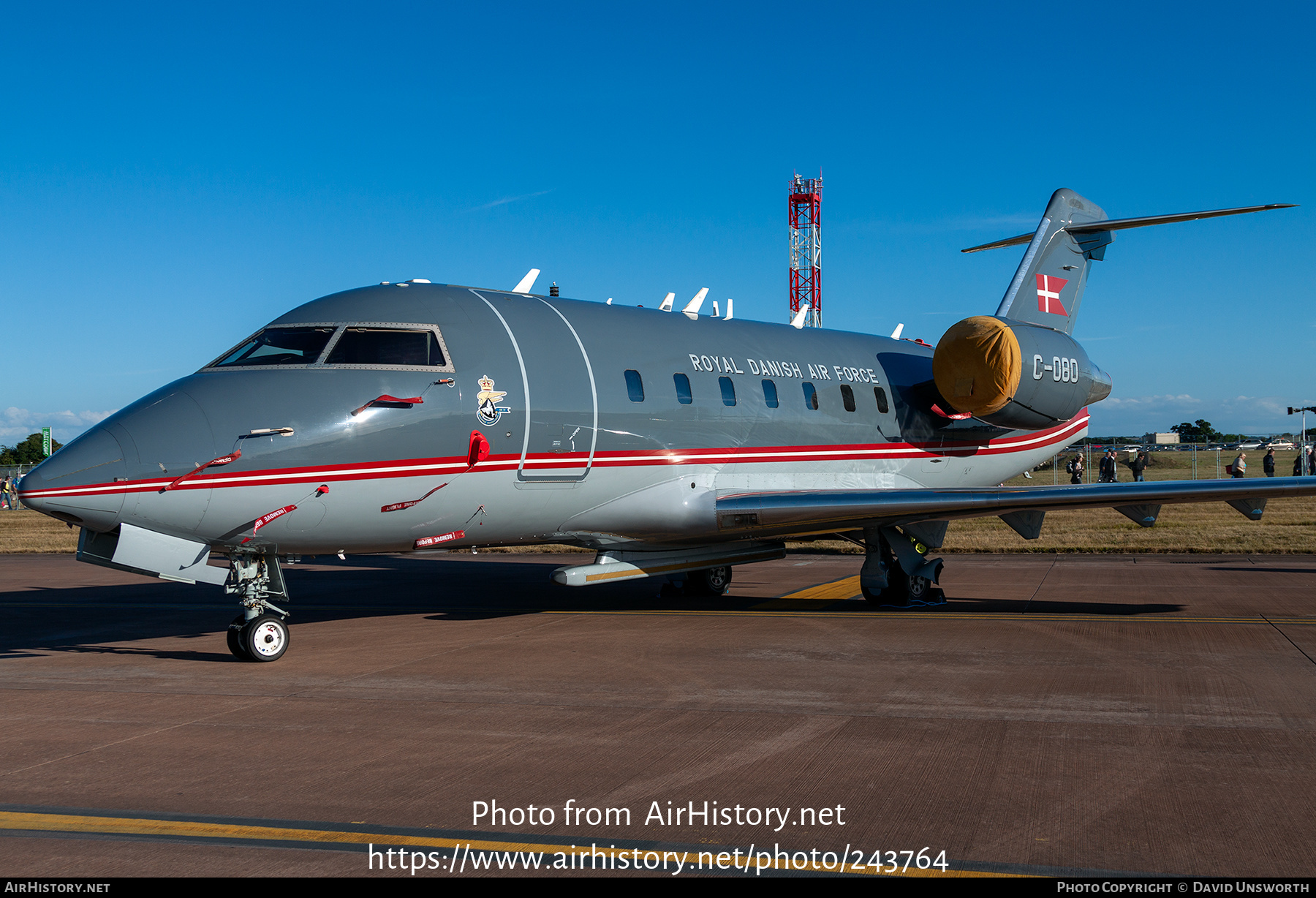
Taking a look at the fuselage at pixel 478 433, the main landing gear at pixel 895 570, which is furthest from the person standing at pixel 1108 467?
the main landing gear at pixel 895 570

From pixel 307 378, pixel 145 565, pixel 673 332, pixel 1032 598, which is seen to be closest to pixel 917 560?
pixel 1032 598

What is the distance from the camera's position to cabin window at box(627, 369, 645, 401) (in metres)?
11.8

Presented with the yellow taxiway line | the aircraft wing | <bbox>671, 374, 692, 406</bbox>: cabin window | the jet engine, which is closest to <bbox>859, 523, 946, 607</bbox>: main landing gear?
the aircraft wing

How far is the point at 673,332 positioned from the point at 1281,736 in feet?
26.5

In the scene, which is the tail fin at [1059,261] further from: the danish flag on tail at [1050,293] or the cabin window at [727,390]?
the cabin window at [727,390]

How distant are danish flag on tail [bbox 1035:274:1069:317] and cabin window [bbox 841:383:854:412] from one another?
441cm

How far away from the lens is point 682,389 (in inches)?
490

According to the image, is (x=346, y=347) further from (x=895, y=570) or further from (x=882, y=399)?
(x=882, y=399)

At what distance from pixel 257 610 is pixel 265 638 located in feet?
0.91

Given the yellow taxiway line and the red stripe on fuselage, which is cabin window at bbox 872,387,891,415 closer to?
the red stripe on fuselage

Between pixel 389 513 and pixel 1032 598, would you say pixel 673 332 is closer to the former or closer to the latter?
pixel 389 513

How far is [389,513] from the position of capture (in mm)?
9633

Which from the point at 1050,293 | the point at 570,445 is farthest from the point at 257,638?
the point at 1050,293

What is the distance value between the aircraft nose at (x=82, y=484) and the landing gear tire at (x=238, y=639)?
1860 millimetres
